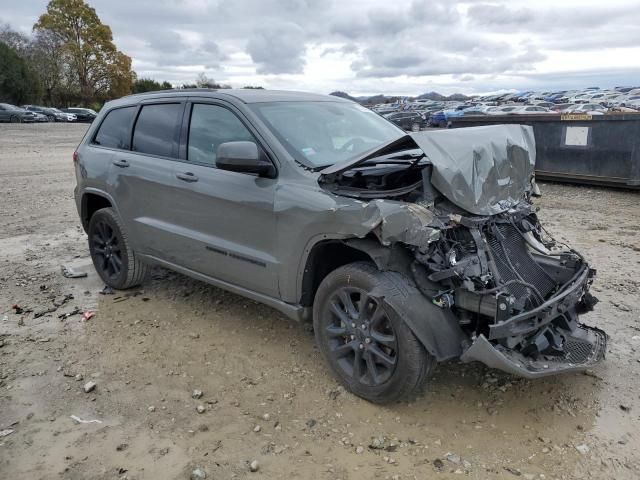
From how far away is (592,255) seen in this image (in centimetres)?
627

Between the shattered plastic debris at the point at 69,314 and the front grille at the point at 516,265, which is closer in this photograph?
the front grille at the point at 516,265

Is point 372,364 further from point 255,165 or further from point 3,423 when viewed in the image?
point 3,423

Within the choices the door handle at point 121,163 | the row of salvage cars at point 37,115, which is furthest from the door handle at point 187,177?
the row of salvage cars at point 37,115

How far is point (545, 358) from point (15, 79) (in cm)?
5691


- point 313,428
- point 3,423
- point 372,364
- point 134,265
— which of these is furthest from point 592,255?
point 3,423

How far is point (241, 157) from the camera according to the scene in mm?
3627

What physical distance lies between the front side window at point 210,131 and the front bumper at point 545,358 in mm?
2145

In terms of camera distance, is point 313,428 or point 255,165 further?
point 255,165

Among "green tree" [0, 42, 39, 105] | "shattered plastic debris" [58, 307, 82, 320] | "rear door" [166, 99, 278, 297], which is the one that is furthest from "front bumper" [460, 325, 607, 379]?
"green tree" [0, 42, 39, 105]

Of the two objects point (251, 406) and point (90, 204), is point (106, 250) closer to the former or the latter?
point (90, 204)

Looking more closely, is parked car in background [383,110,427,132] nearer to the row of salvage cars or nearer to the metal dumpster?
the metal dumpster

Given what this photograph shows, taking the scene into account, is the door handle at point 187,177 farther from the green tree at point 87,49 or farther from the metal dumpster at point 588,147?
the green tree at point 87,49

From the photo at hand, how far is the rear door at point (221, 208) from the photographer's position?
3.84m

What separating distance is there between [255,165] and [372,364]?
146 cm
